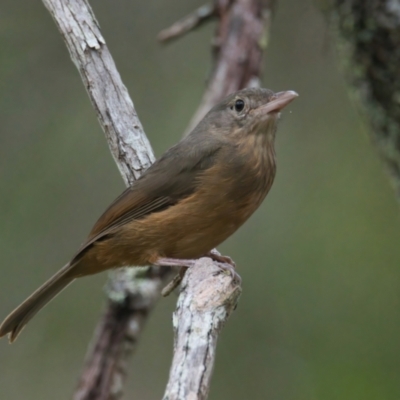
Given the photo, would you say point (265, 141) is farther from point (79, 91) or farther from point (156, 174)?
point (79, 91)

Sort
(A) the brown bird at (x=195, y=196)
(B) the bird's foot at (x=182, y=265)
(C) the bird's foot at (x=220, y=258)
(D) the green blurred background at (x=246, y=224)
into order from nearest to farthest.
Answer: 1. (B) the bird's foot at (x=182, y=265)
2. (A) the brown bird at (x=195, y=196)
3. (C) the bird's foot at (x=220, y=258)
4. (D) the green blurred background at (x=246, y=224)

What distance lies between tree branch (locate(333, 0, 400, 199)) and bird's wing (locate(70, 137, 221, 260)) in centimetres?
107

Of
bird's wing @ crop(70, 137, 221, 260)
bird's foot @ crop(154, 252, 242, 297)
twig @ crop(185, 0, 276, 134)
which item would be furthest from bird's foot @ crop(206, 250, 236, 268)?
twig @ crop(185, 0, 276, 134)

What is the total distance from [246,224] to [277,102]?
2.57 meters

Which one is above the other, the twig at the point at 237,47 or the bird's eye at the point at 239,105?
the twig at the point at 237,47

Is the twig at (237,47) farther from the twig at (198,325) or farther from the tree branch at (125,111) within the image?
the twig at (198,325)

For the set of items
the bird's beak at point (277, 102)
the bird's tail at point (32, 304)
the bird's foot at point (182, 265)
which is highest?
the bird's beak at point (277, 102)

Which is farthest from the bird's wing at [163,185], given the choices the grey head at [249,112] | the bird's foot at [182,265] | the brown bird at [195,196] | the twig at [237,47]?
the twig at [237,47]

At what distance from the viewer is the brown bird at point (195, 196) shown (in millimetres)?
3988

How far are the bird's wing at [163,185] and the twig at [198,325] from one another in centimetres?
61

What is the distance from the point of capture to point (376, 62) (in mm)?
4406

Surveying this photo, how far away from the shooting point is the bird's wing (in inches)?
162

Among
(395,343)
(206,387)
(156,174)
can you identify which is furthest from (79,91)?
(206,387)

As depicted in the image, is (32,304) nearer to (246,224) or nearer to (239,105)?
(239,105)
